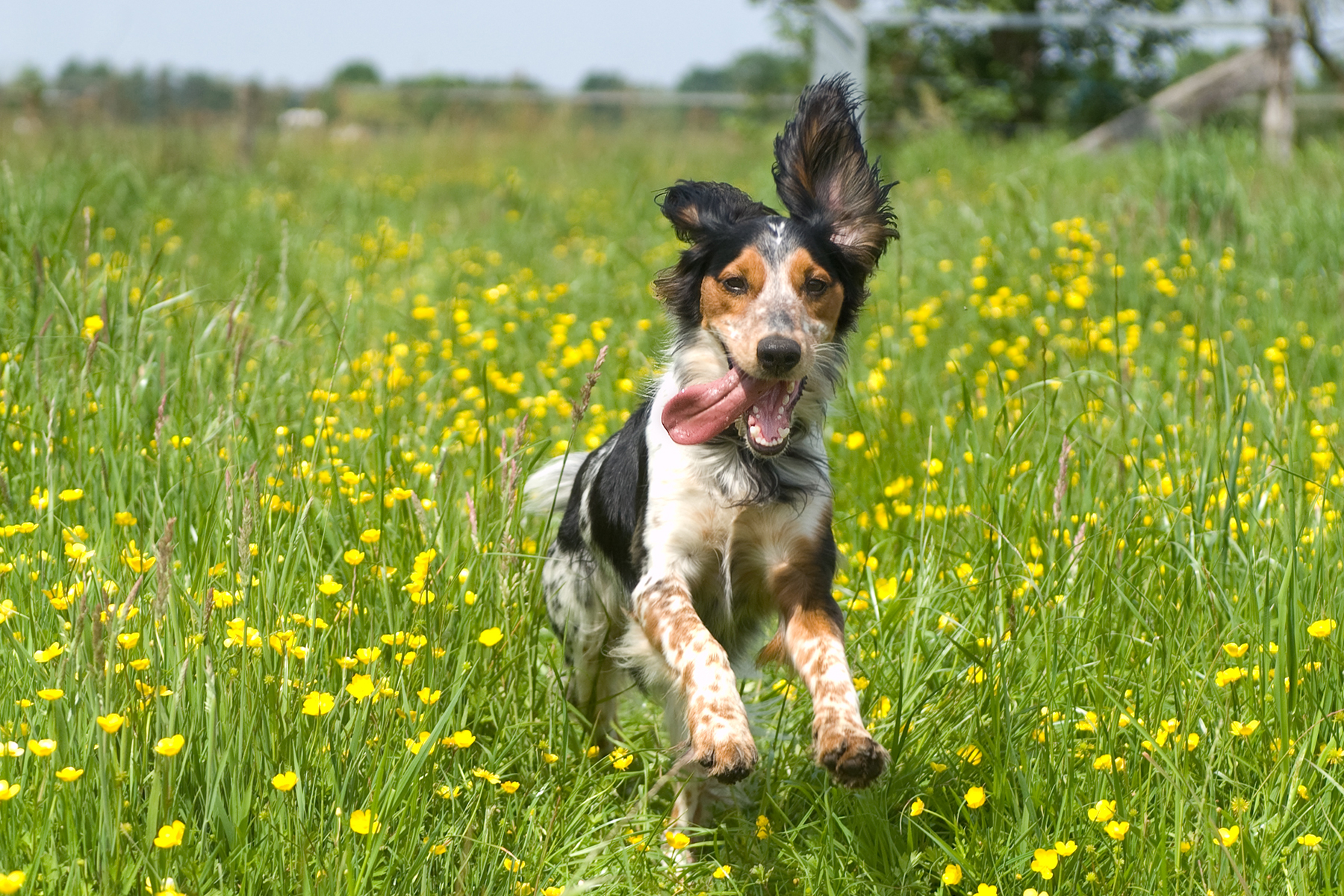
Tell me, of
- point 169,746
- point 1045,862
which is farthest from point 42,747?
point 1045,862

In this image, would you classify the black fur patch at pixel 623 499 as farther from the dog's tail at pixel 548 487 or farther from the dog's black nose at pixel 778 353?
the dog's black nose at pixel 778 353

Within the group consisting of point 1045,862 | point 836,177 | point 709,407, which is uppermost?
point 836,177

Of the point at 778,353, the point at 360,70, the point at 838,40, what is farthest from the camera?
the point at 360,70

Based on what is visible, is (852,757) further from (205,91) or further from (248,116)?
(205,91)

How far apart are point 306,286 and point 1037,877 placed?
165 inches

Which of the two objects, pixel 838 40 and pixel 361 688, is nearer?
pixel 361 688

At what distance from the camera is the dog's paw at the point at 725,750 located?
6.81 feet

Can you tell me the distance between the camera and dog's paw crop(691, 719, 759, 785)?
208 cm

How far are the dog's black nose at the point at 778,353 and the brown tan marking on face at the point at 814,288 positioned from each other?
222 mm

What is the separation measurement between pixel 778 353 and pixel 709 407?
23cm

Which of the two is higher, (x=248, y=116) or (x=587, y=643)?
(x=248, y=116)

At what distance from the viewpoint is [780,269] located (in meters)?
2.70

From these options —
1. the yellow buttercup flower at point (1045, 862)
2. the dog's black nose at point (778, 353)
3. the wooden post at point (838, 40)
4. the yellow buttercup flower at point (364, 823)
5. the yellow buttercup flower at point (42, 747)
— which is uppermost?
the wooden post at point (838, 40)

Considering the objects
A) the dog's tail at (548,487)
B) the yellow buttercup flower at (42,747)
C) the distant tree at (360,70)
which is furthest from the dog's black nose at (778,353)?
the distant tree at (360,70)
